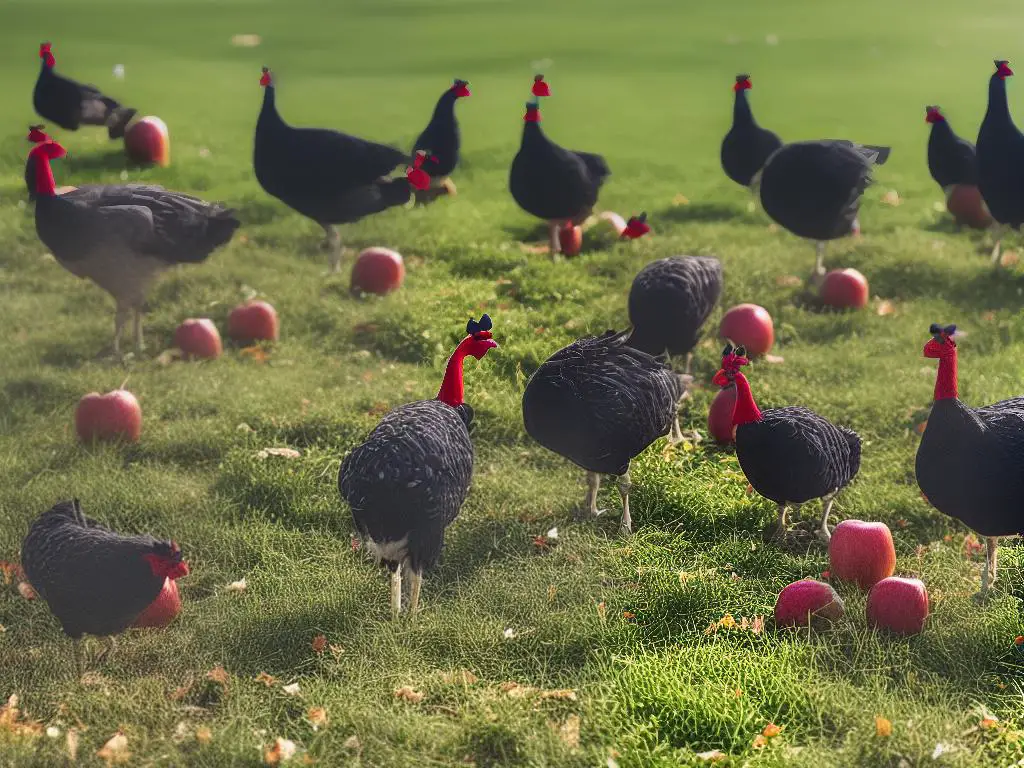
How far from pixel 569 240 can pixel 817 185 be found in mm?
2463

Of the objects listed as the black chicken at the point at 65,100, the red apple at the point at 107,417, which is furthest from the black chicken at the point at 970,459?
the black chicken at the point at 65,100

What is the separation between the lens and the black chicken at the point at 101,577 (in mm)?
5535

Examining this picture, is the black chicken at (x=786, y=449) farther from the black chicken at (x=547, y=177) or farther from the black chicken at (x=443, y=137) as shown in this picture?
the black chicken at (x=443, y=137)

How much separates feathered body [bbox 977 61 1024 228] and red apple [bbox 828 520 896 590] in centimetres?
543

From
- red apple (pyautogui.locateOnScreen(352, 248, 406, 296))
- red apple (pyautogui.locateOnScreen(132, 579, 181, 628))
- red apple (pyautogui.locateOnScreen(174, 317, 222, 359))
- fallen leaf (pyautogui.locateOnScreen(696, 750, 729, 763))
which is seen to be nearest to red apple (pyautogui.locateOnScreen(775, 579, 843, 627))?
fallen leaf (pyautogui.locateOnScreen(696, 750, 729, 763))

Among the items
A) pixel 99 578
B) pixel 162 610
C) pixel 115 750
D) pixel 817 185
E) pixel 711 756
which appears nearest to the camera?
pixel 711 756

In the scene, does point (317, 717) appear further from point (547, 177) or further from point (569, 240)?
point (569, 240)

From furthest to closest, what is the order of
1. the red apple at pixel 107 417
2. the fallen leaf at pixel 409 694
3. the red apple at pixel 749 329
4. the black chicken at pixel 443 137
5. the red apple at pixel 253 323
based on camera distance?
the black chicken at pixel 443 137 < the red apple at pixel 253 323 < the red apple at pixel 749 329 < the red apple at pixel 107 417 < the fallen leaf at pixel 409 694

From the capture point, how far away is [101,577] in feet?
18.2

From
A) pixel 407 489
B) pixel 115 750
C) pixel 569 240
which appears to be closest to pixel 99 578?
pixel 115 750

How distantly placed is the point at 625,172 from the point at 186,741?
10.6 m

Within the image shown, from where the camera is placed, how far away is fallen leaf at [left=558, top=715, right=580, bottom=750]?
502 cm

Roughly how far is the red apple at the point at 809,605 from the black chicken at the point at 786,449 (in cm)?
75

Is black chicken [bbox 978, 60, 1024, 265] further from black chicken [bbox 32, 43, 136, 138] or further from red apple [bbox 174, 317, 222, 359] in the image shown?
black chicken [bbox 32, 43, 136, 138]
